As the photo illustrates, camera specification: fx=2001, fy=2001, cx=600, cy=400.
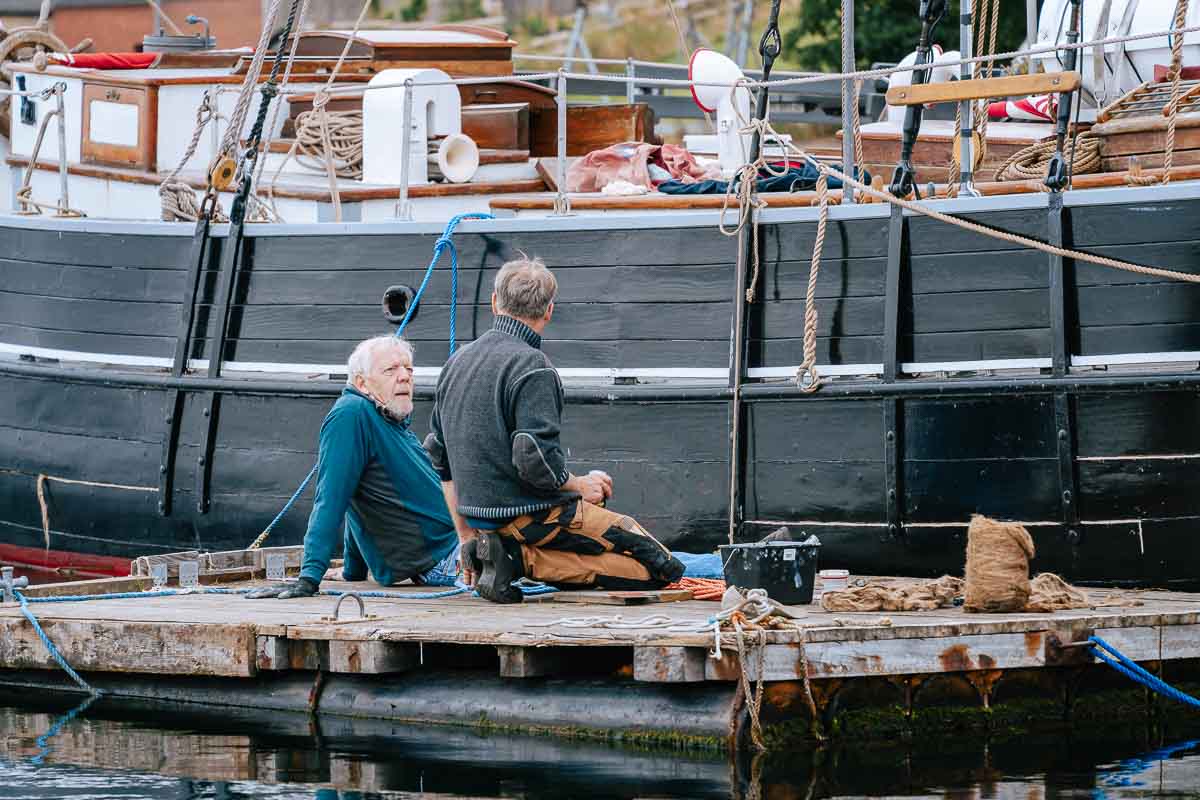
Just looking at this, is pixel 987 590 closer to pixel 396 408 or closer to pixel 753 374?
pixel 753 374

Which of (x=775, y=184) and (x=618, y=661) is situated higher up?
(x=775, y=184)

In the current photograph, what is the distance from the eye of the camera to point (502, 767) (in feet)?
22.4

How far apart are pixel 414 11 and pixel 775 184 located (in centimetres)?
2978

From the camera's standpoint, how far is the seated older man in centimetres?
781

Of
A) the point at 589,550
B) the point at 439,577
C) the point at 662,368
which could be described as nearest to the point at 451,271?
the point at 662,368

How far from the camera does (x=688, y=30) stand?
3550 centimetres

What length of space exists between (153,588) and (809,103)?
287 inches

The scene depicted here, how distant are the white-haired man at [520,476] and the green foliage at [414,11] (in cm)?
3109

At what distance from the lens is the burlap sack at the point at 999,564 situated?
7312 millimetres

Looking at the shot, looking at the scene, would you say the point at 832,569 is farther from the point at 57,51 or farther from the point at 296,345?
the point at 57,51

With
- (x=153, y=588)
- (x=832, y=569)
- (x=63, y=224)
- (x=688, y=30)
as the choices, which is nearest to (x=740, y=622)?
(x=832, y=569)

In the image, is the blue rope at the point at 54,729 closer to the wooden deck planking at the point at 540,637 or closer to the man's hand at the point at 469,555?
the wooden deck planking at the point at 540,637

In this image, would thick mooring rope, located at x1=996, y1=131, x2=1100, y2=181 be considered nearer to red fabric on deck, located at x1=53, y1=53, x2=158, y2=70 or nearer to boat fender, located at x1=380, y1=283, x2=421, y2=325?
boat fender, located at x1=380, y1=283, x2=421, y2=325

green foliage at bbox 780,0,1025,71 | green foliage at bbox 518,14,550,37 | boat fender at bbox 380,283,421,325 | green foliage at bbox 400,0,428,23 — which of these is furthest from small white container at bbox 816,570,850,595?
green foliage at bbox 400,0,428,23
